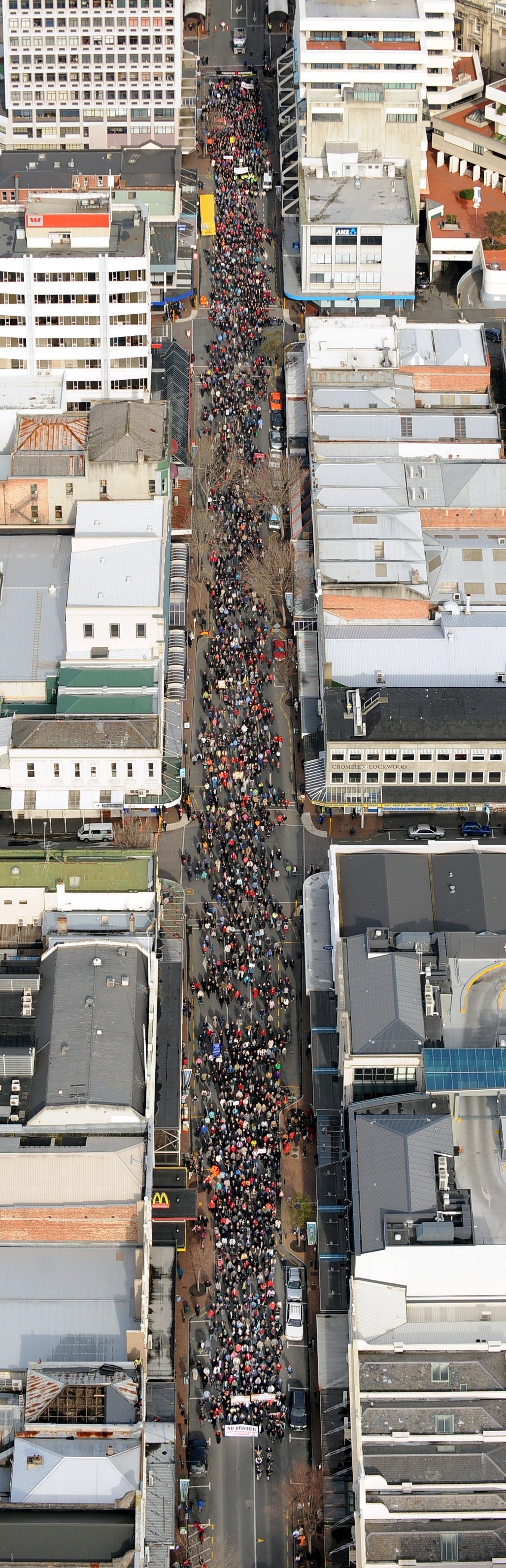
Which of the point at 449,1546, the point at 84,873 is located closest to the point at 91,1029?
the point at 84,873

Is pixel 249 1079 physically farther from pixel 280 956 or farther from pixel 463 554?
pixel 463 554

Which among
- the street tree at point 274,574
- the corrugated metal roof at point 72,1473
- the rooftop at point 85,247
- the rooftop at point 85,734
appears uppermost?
the rooftop at point 85,247

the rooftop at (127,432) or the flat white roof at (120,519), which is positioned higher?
the rooftop at (127,432)

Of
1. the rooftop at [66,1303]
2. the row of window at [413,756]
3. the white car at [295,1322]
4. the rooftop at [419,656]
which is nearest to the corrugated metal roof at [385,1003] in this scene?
the white car at [295,1322]

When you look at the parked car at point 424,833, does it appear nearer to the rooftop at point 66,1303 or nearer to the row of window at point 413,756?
the row of window at point 413,756

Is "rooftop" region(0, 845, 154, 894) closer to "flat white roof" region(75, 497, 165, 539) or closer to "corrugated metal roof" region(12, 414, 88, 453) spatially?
"flat white roof" region(75, 497, 165, 539)

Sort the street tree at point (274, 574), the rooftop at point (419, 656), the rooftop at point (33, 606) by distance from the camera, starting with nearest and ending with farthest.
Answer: the rooftop at point (419, 656)
the rooftop at point (33, 606)
the street tree at point (274, 574)

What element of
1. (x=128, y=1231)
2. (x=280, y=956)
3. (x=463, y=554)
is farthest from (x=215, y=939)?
(x=463, y=554)

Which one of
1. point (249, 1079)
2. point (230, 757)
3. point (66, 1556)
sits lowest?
point (66, 1556)
